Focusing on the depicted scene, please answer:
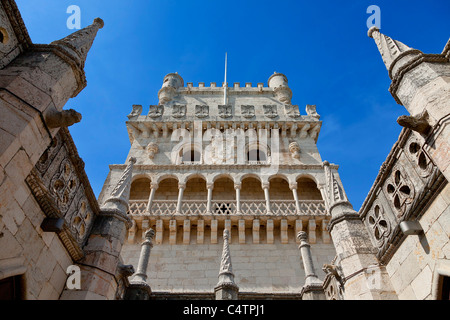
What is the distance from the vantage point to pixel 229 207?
15.6 m

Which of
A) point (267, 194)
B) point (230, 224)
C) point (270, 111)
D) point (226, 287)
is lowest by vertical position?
point (226, 287)

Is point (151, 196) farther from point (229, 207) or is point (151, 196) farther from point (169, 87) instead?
point (169, 87)

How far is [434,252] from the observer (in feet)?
15.3

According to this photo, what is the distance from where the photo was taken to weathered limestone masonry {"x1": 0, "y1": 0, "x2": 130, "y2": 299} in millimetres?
4262

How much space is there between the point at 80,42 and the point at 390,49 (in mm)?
5988

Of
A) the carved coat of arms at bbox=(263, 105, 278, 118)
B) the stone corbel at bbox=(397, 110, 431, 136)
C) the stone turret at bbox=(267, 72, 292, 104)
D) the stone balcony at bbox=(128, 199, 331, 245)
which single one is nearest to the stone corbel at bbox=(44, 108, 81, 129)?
the stone corbel at bbox=(397, 110, 431, 136)

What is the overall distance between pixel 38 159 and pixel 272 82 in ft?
83.0

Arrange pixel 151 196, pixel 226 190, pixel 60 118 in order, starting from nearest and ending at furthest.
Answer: pixel 60 118, pixel 151 196, pixel 226 190

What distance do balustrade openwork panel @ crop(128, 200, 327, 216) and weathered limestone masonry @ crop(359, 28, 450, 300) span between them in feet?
30.6

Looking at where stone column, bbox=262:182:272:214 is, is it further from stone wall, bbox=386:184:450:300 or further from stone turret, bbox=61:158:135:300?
stone wall, bbox=386:184:450:300

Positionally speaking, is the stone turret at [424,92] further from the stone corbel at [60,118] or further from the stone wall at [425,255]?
the stone corbel at [60,118]

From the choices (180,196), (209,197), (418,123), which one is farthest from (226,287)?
(180,196)

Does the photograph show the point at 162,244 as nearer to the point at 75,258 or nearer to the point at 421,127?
the point at 75,258
